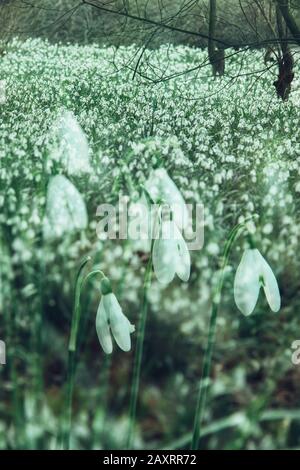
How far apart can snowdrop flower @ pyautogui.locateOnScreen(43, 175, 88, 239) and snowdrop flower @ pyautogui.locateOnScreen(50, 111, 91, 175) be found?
0.11 meters

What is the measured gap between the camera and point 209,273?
85.0 inches

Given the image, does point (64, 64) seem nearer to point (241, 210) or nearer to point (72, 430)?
point (241, 210)

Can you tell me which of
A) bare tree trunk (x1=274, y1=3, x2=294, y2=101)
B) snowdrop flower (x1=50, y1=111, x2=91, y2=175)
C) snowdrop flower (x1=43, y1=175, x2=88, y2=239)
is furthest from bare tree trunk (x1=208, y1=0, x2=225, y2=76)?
snowdrop flower (x1=43, y1=175, x2=88, y2=239)

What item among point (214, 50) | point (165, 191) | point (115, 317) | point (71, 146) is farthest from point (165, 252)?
point (214, 50)

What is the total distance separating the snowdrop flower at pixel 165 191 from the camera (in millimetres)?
1923

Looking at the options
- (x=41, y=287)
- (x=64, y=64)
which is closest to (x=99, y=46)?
(x=64, y=64)

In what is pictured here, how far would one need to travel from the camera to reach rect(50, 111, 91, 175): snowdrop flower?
2.21m

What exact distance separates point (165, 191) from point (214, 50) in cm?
63

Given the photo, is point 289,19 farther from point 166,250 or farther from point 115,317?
point 115,317

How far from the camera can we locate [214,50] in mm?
2365

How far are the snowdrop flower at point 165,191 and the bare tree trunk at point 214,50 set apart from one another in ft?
1.66

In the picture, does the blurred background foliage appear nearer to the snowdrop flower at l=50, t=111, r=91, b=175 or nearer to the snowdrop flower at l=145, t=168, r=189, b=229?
the snowdrop flower at l=50, t=111, r=91, b=175
